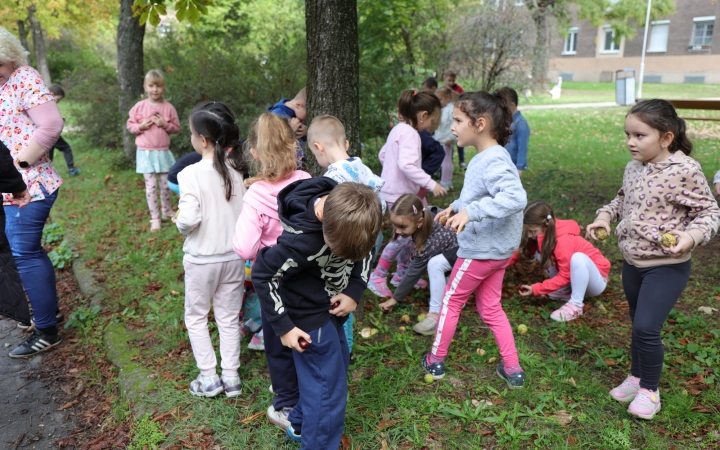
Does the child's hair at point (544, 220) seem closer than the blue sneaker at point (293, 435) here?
No

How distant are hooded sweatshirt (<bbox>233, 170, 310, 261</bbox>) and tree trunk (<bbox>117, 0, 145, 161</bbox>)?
814 centimetres

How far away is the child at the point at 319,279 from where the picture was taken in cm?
223

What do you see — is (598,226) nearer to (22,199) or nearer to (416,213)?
(416,213)

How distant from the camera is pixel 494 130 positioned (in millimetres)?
3125

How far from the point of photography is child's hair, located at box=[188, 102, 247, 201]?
321 cm

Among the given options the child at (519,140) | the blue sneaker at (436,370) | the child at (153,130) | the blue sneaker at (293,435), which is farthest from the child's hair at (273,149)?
the child at (519,140)

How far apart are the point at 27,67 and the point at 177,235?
2992 mm

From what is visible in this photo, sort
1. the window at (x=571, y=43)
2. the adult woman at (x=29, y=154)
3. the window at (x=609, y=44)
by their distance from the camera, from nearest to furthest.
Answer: the adult woman at (x=29, y=154) < the window at (x=609, y=44) < the window at (x=571, y=43)

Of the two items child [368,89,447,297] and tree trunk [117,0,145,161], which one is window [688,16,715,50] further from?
child [368,89,447,297]

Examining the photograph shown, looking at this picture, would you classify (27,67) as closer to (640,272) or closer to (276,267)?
(276,267)

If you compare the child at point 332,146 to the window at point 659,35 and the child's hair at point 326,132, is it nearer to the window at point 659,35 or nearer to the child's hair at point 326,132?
the child's hair at point 326,132

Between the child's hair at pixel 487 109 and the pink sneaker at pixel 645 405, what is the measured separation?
1743mm

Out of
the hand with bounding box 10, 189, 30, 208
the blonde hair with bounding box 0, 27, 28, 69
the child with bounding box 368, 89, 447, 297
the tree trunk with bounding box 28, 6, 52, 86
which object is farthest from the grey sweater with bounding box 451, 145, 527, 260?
the tree trunk with bounding box 28, 6, 52, 86

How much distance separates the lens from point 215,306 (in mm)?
3418
